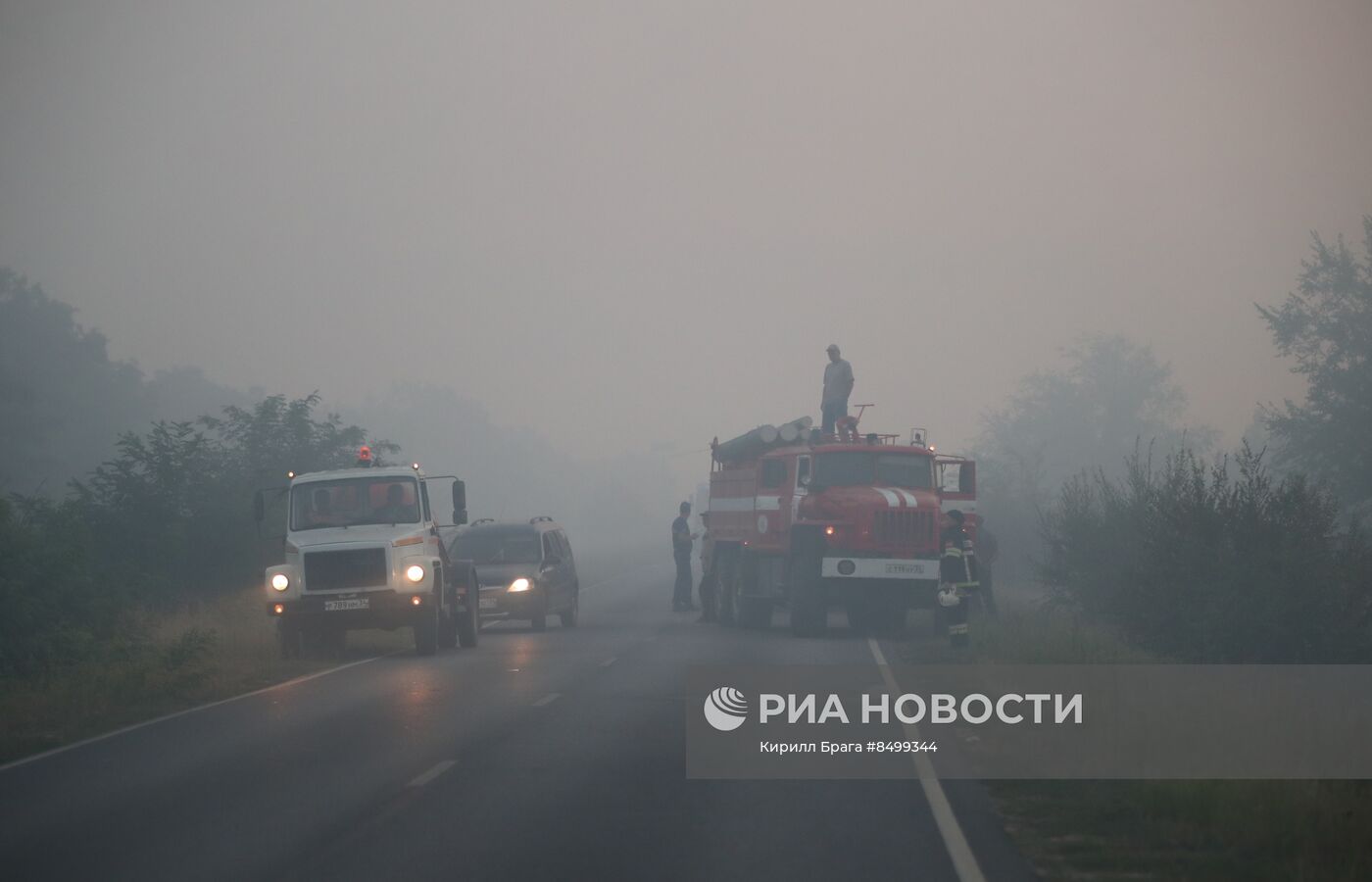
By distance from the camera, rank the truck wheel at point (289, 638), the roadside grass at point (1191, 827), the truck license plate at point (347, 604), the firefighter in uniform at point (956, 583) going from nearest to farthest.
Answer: the roadside grass at point (1191, 827)
the firefighter in uniform at point (956, 583)
the truck license plate at point (347, 604)
the truck wheel at point (289, 638)

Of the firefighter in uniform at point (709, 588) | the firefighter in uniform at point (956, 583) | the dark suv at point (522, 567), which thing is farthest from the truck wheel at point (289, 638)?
the firefighter in uniform at point (709, 588)

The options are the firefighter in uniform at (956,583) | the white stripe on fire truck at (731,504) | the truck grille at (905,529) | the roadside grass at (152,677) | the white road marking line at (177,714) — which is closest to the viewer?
the white road marking line at (177,714)

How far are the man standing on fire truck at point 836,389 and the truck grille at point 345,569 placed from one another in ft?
31.3

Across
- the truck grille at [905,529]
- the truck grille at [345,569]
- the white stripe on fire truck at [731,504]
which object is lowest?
the truck grille at [345,569]

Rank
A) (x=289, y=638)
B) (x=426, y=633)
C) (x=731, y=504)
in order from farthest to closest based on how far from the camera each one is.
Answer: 1. (x=731, y=504)
2. (x=426, y=633)
3. (x=289, y=638)

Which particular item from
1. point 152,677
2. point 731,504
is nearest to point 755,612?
point 731,504

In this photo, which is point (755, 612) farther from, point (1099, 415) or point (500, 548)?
point (1099, 415)

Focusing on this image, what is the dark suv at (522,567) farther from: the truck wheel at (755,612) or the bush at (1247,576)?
the bush at (1247,576)

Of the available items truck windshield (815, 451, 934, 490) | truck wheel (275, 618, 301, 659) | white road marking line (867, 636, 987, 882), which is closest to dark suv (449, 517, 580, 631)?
truck wheel (275, 618, 301, 659)

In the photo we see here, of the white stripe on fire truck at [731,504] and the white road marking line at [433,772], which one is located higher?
the white stripe on fire truck at [731,504]

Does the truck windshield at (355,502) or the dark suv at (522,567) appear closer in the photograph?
the truck windshield at (355,502)

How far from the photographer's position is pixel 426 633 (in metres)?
24.7

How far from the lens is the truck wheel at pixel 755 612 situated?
29.7 metres

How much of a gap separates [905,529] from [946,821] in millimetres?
16411
